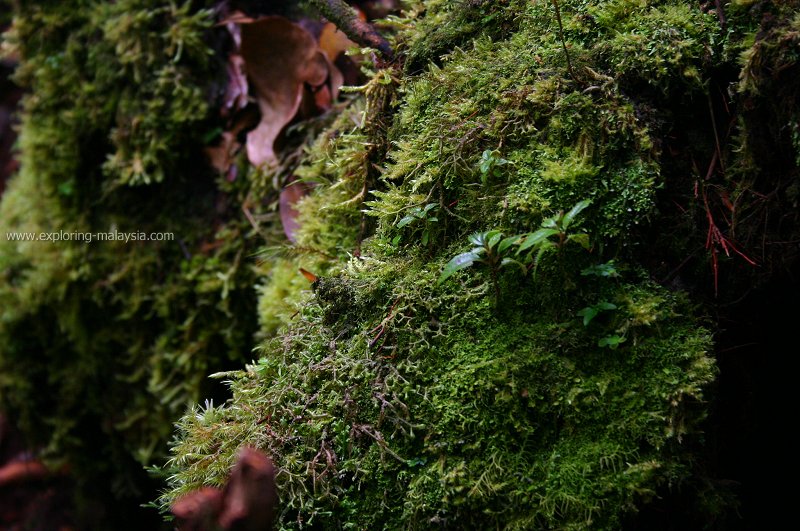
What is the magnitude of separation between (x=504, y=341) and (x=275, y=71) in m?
1.69

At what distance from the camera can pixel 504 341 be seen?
55.2 inches

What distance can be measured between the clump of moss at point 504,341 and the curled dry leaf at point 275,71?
933 mm

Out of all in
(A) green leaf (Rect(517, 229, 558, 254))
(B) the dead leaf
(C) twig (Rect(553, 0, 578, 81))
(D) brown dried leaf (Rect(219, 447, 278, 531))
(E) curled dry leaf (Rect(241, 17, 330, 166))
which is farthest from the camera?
(B) the dead leaf

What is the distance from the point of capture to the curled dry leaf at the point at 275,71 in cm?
240

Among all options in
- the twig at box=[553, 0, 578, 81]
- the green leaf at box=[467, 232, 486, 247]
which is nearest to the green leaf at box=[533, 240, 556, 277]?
the green leaf at box=[467, 232, 486, 247]

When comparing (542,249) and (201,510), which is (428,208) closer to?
(542,249)

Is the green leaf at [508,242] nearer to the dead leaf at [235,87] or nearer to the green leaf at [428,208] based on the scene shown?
the green leaf at [428,208]

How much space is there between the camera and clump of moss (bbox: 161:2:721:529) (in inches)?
51.4

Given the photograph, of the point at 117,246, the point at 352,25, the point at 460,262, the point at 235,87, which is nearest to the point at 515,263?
the point at 460,262

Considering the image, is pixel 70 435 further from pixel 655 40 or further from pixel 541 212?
pixel 655 40

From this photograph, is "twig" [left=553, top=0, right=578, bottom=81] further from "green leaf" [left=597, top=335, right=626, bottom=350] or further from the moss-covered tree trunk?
"green leaf" [left=597, top=335, right=626, bottom=350]

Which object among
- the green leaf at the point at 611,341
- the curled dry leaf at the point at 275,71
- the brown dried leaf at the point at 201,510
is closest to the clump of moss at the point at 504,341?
the green leaf at the point at 611,341

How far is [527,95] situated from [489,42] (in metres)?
0.28

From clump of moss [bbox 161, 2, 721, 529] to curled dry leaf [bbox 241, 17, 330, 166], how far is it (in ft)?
3.06
